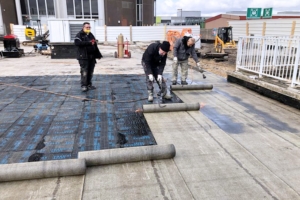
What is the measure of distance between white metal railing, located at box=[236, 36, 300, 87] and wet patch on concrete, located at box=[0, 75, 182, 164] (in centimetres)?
261

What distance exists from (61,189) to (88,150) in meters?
0.72

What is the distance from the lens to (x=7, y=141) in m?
3.19

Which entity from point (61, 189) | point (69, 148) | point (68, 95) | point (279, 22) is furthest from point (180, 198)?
point (279, 22)

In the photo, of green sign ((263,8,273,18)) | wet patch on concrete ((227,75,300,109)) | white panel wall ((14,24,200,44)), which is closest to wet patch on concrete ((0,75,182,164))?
wet patch on concrete ((227,75,300,109))

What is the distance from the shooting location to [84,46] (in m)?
Result: 5.32

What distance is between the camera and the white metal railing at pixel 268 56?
5.61 meters

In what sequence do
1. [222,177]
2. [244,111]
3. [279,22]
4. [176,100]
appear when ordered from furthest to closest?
[279,22], [176,100], [244,111], [222,177]

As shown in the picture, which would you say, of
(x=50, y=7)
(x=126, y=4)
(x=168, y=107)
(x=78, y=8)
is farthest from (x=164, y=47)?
(x=126, y=4)

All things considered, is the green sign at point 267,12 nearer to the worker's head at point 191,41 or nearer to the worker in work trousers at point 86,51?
the worker's head at point 191,41

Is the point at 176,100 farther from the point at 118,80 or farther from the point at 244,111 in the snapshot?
the point at 118,80

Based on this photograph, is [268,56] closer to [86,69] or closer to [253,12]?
[86,69]

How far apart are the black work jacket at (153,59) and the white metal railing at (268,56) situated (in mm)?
2815

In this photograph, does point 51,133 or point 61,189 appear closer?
point 61,189

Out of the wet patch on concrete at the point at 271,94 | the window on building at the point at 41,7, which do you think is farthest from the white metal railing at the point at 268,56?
the window on building at the point at 41,7
